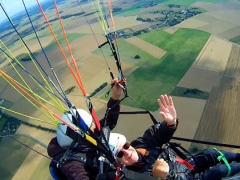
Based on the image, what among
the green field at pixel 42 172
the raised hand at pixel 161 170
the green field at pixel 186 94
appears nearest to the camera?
the raised hand at pixel 161 170

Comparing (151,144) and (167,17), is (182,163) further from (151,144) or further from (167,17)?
(167,17)

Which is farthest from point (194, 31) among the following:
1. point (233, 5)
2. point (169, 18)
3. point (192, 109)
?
point (192, 109)

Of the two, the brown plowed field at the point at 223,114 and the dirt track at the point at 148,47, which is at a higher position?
the brown plowed field at the point at 223,114

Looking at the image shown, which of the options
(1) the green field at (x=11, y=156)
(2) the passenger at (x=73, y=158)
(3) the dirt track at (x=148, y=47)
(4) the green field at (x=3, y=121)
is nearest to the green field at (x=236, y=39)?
(3) the dirt track at (x=148, y=47)

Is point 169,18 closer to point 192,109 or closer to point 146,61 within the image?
point 146,61

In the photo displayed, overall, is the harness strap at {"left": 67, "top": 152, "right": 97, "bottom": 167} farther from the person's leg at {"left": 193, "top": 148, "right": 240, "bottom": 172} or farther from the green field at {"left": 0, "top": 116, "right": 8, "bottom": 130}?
the green field at {"left": 0, "top": 116, "right": 8, "bottom": 130}

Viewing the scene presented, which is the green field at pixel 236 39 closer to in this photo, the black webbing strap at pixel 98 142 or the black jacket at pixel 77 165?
the black jacket at pixel 77 165
